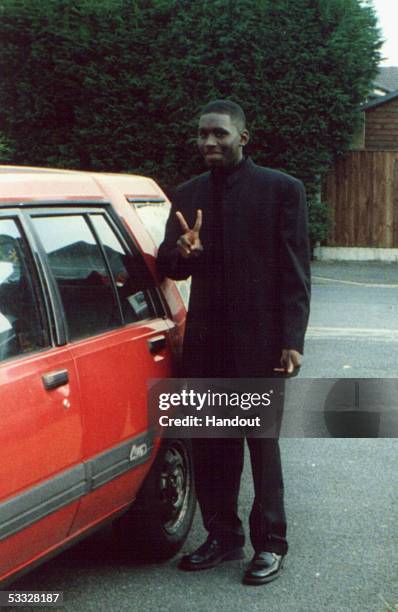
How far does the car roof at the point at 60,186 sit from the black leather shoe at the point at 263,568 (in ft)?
5.16

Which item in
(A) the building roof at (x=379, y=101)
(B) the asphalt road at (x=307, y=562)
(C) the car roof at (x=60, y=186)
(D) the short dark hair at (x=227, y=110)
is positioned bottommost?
(B) the asphalt road at (x=307, y=562)

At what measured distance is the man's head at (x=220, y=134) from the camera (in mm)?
3934

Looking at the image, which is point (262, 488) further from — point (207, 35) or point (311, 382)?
point (207, 35)

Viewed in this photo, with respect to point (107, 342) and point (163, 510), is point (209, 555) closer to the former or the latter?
point (163, 510)

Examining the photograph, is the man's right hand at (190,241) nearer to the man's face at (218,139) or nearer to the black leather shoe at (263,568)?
the man's face at (218,139)

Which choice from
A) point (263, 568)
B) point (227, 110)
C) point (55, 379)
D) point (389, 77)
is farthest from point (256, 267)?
point (389, 77)

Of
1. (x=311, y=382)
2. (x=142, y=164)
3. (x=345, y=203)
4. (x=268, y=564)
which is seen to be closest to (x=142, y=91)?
(x=142, y=164)

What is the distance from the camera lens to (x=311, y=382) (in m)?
8.28

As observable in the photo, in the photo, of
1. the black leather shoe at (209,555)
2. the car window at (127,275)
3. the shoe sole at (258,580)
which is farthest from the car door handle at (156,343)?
the shoe sole at (258,580)

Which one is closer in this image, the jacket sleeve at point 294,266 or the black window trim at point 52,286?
the black window trim at point 52,286

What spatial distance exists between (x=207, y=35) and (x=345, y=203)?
4568mm

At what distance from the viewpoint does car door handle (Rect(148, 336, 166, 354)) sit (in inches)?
158

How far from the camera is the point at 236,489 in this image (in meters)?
4.25

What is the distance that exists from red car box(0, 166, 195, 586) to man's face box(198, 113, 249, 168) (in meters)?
0.45
